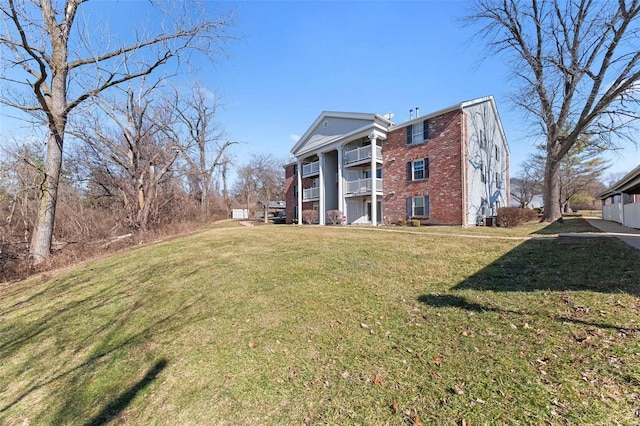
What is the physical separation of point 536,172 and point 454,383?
1718 inches

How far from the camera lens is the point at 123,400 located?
3.06 m

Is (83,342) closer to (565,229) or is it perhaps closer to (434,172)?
(565,229)

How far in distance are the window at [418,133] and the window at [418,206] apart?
3.91m

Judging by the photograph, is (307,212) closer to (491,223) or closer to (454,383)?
(491,223)

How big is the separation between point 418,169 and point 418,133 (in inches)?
97.5

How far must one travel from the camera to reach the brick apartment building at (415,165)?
17375 millimetres

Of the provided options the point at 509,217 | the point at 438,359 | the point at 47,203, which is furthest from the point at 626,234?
the point at 47,203

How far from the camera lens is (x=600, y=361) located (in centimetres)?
273

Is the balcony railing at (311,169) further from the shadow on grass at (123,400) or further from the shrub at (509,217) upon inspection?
the shadow on grass at (123,400)

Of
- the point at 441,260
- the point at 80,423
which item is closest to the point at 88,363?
the point at 80,423

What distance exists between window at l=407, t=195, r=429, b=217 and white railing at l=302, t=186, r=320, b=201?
9.24 m

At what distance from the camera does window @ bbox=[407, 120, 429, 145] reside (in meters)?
18.6

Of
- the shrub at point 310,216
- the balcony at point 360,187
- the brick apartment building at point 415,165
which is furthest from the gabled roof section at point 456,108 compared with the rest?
the shrub at point 310,216

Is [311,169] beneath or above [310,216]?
above
